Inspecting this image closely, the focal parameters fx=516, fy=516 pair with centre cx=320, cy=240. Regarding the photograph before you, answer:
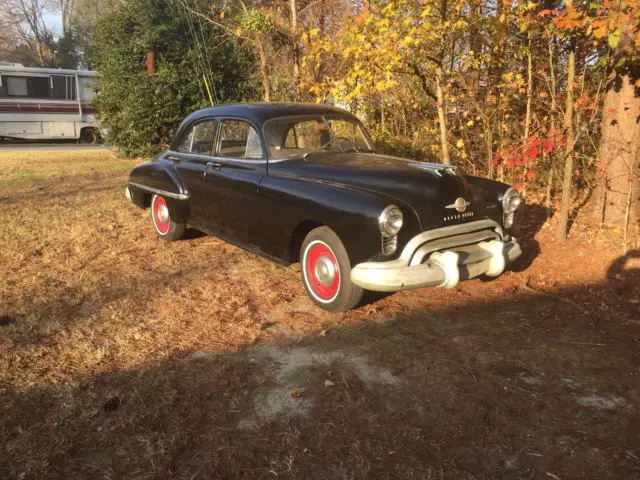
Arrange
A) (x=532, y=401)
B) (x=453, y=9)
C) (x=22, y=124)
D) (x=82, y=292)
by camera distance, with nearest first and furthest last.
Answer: (x=532, y=401)
(x=82, y=292)
(x=453, y=9)
(x=22, y=124)

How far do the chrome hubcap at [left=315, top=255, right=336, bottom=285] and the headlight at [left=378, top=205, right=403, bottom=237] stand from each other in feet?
2.08

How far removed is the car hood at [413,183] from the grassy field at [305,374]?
0.83 meters

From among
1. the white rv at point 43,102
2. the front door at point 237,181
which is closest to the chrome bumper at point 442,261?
the front door at point 237,181

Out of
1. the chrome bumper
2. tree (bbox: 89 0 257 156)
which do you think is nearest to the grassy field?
the chrome bumper

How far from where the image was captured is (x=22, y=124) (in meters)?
18.9

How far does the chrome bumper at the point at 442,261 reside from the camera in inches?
143

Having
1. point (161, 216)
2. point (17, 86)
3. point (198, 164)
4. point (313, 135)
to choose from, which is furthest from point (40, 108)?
point (313, 135)

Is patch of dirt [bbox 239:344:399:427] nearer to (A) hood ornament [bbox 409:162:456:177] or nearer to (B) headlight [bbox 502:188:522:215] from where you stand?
(A) hood ornament [bbox 409:162:456:177]

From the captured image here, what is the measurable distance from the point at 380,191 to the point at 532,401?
178 cm

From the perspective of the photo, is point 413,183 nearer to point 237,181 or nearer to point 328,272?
point 328,272

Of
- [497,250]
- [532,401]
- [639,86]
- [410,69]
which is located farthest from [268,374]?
[410,69]

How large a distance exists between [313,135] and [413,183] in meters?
1.43

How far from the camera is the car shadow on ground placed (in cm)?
246

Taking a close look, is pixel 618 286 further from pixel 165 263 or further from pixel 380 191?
pixel 165 263
